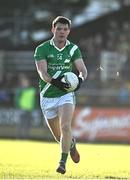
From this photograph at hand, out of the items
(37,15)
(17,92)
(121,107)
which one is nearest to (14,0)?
(37,15)

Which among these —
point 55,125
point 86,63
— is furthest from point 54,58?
point 86,63

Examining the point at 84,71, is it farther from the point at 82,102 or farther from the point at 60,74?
the point at 82,102

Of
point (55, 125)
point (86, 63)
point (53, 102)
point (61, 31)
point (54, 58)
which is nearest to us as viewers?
point (61, 31)

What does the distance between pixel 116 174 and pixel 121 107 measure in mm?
16043

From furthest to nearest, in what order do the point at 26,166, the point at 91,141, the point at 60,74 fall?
1. the point at 91,141
2. the point at 26,166
3. the point at 60,74

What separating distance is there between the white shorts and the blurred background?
12523mm

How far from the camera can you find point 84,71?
11.6 metres

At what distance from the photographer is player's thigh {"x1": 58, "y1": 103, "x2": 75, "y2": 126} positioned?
36.4ft

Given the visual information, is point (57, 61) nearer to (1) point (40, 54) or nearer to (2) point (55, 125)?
(1) point (40, 54)

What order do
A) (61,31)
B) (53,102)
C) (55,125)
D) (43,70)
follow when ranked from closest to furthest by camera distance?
(43,70), (61,31), (53,102), (55,125)

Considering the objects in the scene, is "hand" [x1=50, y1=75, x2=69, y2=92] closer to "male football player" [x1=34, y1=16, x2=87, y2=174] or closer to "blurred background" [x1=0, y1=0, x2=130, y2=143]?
"male football player" [x1=34, y1=16, x2=87, y2=174]

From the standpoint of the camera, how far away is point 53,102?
1159 cm

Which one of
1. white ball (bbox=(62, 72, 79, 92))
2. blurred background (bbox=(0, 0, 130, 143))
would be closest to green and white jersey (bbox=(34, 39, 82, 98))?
white ball (bbox=(62, 72, 79, 92))

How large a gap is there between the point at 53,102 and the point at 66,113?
0.46 metres
